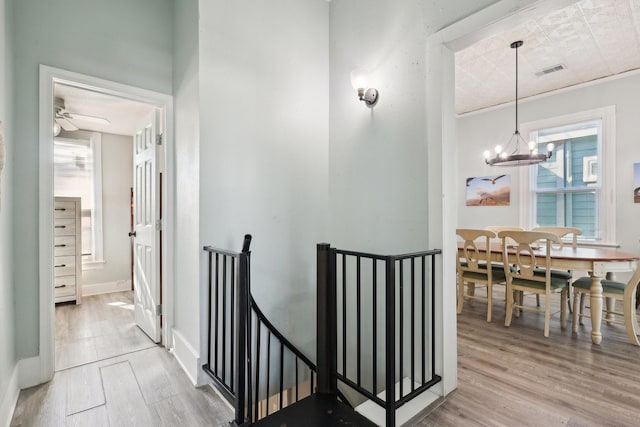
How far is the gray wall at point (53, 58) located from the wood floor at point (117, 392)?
0.37m

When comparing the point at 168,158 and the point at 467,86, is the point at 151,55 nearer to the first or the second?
the point at 168,158

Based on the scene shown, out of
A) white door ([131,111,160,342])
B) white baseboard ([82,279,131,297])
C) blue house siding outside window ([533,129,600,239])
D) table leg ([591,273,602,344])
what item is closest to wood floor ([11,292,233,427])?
white door ([131,111,160,342])

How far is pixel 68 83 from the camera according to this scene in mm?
2246

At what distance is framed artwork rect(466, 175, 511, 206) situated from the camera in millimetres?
5219

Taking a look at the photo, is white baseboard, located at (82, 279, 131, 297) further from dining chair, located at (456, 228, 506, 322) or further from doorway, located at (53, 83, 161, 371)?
dining chair, located at (456, 228, 506, 322)

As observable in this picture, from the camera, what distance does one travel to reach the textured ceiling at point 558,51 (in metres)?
2.92

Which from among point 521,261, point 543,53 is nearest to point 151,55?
point 521,261

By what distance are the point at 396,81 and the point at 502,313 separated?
2.90 m

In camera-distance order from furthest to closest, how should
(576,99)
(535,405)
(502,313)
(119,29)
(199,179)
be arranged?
(576,99) < (502,313) < (119,29) < (199,179) < (535,405)

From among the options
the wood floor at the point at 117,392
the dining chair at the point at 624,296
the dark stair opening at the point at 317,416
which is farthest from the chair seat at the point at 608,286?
the wood floor at the point at 117,392

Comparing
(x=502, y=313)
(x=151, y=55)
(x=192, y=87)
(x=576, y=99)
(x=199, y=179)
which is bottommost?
(x=502, y=313)

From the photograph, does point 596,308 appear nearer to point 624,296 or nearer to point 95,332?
point 624,296

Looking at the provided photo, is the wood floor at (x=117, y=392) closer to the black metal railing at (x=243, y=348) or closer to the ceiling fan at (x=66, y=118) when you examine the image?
the black metal railing at (x=243, y=348)

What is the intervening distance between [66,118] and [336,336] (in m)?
4.06
